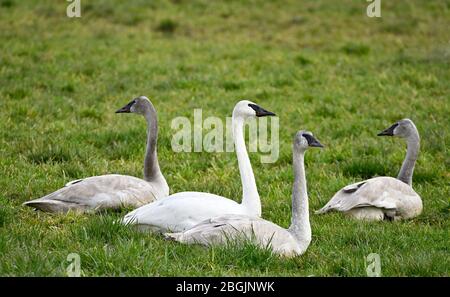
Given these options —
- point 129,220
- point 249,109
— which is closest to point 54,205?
point 129,220

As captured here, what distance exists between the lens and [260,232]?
19.7ft

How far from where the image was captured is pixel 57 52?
1437cm

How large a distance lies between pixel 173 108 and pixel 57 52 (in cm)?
378

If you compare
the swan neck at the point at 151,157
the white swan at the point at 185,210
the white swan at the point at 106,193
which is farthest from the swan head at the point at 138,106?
the white swan at the point at 185,210

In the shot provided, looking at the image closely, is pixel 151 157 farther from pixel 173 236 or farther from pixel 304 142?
pixel 304 142

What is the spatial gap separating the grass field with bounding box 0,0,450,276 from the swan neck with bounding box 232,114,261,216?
480 mm

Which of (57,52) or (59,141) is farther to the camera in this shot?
(57,52)

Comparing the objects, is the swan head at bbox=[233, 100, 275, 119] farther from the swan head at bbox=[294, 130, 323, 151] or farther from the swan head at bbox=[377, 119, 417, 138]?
the swan head at bbox=[377, 119, 417, 138]

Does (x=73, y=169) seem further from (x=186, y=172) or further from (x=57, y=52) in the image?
(x=57, y=52)

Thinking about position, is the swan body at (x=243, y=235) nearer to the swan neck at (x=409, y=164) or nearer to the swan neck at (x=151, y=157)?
the swan neck at (x=151, y=157)

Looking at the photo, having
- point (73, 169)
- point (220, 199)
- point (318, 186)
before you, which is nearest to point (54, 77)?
point (73, 169)

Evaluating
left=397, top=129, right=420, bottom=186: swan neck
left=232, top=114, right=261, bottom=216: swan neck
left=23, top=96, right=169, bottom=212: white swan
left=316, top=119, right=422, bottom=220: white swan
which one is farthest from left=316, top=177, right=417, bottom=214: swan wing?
left=23, top=96, right=169, bottom=212: white swan

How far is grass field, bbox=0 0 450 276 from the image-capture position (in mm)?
5953

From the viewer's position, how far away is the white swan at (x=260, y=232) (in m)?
5.95
